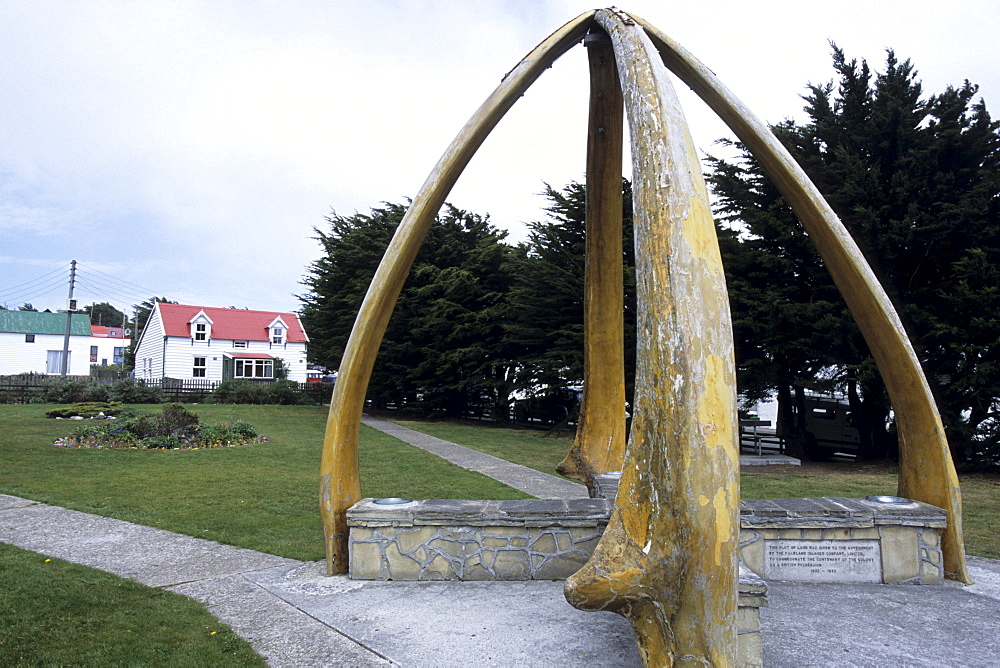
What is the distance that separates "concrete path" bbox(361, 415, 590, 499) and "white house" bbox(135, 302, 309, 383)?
2216 centimetres

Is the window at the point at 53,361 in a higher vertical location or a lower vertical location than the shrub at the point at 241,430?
higher

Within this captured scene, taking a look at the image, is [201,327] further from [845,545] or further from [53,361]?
[845,545]

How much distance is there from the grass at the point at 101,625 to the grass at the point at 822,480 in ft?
23.0

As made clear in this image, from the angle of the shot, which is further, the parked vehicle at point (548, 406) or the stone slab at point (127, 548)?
the parked vehicle at point (548, 406)

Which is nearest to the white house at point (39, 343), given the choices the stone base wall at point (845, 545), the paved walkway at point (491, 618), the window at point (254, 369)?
the window at point (254, 369)

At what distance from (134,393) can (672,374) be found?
27849mm

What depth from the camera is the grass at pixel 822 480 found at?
7.75m

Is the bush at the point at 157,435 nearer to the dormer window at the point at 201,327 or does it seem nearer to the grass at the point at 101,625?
the grass at the point at 101,625

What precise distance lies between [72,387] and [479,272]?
16448 mm

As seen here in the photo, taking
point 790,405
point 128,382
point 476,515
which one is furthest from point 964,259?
point 128,382

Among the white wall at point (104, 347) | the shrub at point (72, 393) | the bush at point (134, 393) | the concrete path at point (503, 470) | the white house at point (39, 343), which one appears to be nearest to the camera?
the concrete path at point (503, 470)

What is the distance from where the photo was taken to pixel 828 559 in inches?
208

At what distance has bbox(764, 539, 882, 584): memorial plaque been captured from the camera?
5.25 m

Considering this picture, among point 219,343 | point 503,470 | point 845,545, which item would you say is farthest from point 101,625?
point 219,343
